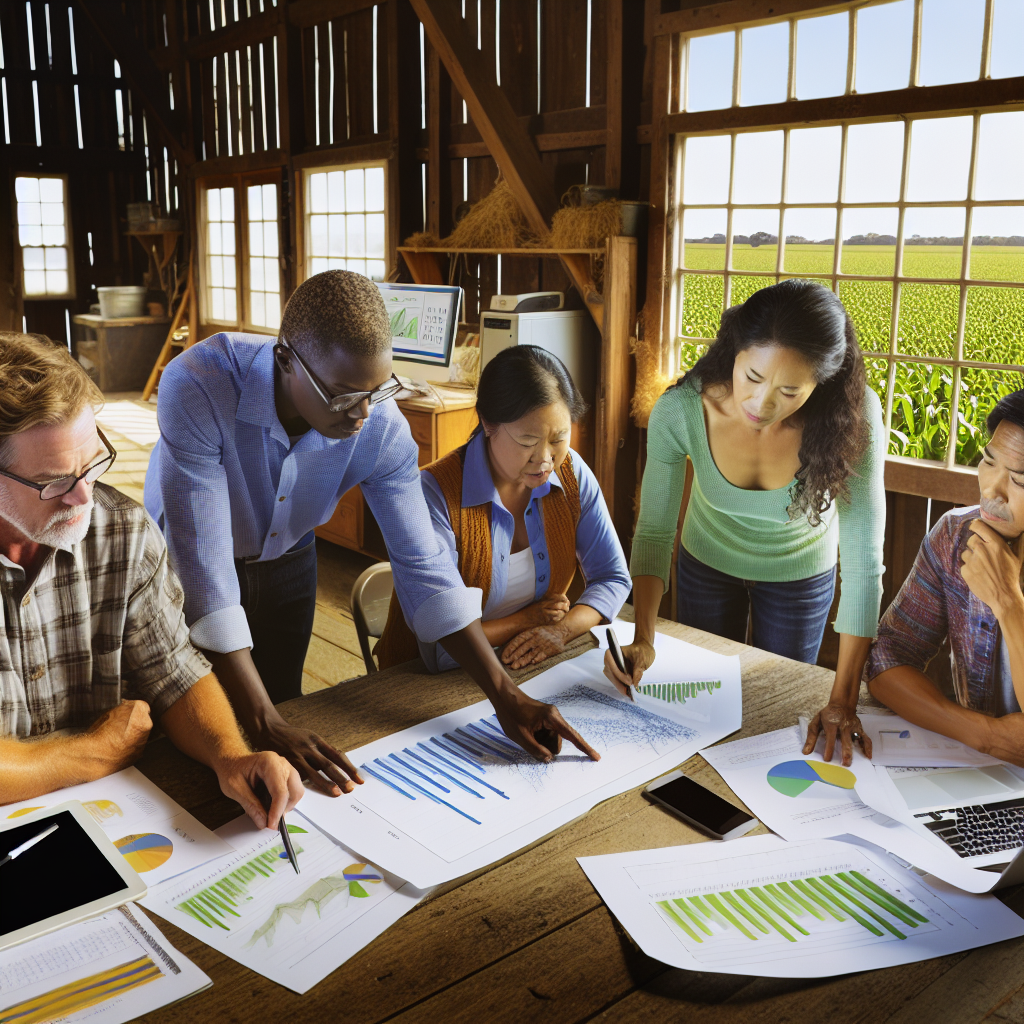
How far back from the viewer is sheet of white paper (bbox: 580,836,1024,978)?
104cm

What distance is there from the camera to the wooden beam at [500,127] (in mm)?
4057

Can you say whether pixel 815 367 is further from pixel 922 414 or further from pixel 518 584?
pixel 922 414

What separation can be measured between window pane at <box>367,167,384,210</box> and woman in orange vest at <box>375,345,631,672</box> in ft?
12.5

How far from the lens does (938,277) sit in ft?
10.2

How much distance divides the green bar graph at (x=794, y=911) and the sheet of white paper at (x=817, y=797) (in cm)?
9

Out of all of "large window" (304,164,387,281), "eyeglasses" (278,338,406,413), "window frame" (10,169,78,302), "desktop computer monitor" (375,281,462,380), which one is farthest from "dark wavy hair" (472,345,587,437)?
"window frame" (10,169,78,302)

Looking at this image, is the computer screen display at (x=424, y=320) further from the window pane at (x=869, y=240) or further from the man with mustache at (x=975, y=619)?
the man with mustache at (x=975, y=619)

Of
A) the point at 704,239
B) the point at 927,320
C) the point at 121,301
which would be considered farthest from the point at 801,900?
the point at 121,301

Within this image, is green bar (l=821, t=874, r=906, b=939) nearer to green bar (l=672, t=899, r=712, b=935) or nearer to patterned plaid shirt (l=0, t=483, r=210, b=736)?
green bar (l=672, t=899, r=712, b=935)

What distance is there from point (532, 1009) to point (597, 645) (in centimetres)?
101

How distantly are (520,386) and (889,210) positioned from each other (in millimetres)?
1961

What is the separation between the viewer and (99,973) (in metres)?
0.98

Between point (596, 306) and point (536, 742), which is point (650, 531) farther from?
point (596, 306)

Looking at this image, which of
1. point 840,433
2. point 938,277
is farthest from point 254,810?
point 938,277
